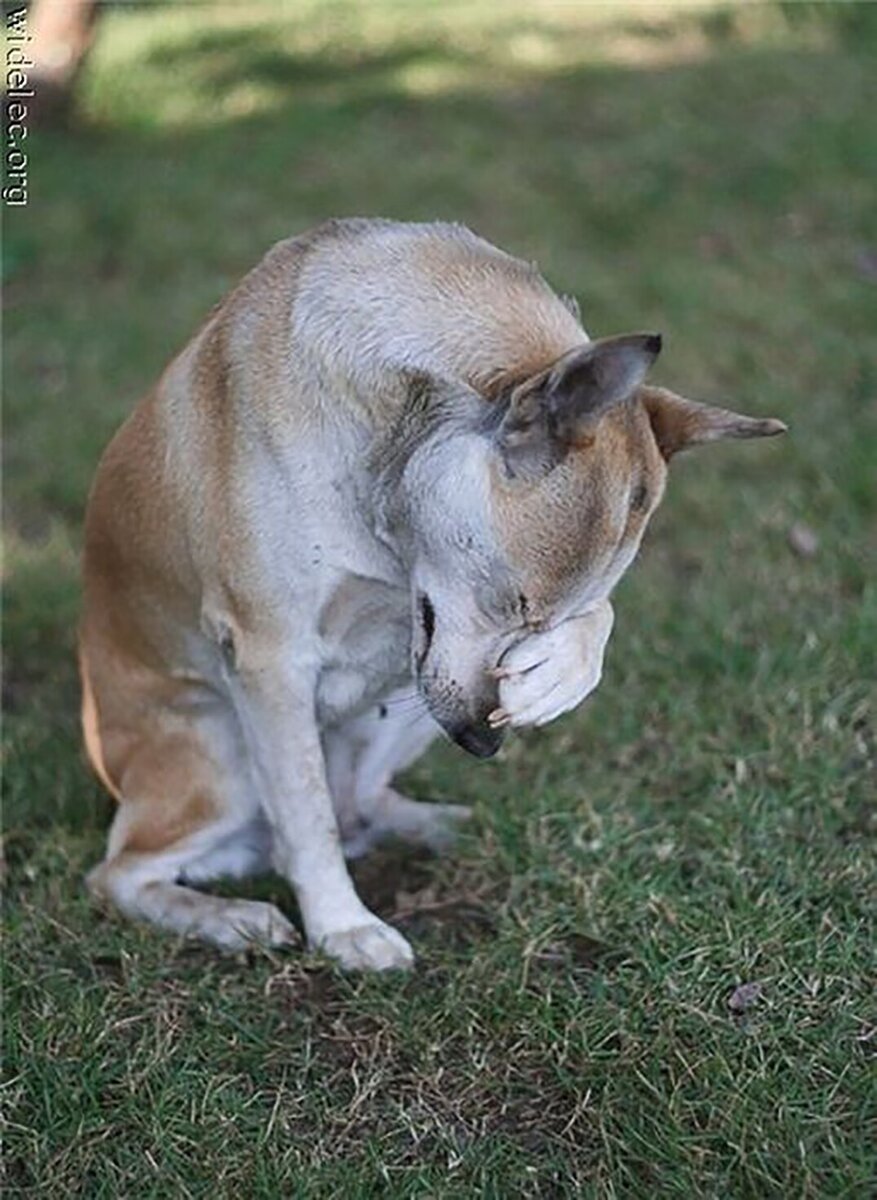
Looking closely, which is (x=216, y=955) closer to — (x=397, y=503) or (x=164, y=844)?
(x=164, y=844)

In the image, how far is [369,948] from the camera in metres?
Result: 3.80

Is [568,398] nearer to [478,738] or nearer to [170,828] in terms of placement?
[478,738]

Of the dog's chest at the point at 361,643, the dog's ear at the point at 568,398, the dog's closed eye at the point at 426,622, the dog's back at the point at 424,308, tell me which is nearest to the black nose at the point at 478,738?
the dog's closed eye at the point at 426,622

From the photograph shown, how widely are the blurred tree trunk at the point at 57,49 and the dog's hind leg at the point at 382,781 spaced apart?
15.6 feet

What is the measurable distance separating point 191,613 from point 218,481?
344 millimetres

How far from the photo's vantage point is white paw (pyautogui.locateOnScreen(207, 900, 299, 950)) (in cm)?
387

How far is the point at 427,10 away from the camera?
34.5ft

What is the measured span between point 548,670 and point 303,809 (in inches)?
28.0

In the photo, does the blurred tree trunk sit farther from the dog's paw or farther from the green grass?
the dog's paw

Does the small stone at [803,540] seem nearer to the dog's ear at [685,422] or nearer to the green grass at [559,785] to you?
the green grass at [559,785]

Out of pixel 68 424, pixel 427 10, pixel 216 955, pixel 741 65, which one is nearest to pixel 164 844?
pixel 216 955

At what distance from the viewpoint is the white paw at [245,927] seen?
3873mm

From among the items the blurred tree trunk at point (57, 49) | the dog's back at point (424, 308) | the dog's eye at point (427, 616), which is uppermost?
the dog's back at point (424, 308)

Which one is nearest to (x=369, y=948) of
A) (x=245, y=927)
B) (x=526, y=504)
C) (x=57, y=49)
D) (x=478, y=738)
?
(x=245, y=927)
